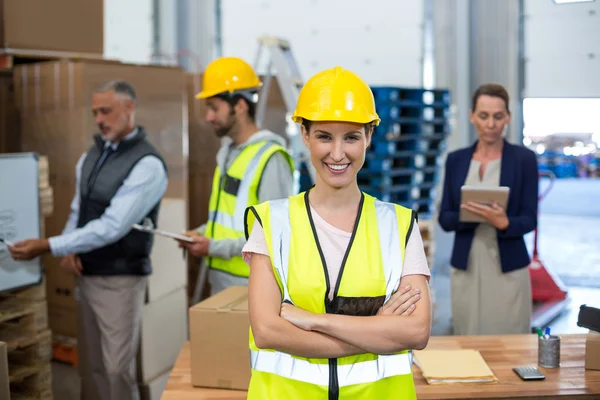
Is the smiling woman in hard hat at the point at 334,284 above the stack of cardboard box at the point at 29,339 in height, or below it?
above

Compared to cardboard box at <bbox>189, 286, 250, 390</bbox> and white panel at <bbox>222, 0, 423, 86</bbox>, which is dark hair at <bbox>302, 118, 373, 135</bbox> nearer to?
cardboard box at <bbox>189, 286, 250, 390</bbox>

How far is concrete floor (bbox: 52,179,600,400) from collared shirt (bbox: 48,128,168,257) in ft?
4.57

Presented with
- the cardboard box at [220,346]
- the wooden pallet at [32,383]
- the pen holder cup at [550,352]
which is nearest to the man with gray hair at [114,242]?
the wooden pallet at [32,383]

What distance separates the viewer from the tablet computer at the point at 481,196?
386cm

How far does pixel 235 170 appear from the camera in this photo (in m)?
3.86

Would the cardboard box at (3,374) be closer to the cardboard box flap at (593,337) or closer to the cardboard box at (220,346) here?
the cardboard box at (220,346)

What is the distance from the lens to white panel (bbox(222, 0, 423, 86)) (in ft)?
31.9

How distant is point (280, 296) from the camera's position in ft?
6.97

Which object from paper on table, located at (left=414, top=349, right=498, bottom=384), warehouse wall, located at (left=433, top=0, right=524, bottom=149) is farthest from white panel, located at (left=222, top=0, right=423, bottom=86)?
paper on table, located at (left=414, top=349, right=498, bottom=384)

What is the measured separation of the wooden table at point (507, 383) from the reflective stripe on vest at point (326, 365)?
0.71m

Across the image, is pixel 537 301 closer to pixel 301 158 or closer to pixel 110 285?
pixel 301 158

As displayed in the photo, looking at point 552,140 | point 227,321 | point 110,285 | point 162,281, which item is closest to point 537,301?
point 162,281

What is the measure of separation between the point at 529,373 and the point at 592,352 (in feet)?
0.94

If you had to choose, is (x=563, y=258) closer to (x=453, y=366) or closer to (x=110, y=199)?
(x=110, y=199)
